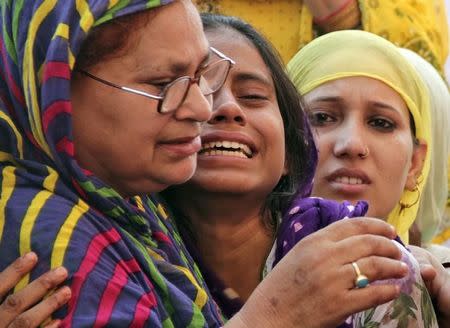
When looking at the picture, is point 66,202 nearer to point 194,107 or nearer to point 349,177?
point 194,107

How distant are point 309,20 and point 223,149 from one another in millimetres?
1447

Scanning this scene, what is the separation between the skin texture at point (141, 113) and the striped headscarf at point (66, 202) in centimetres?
6

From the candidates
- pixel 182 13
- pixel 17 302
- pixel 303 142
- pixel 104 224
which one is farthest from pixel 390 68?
pixel 17 302

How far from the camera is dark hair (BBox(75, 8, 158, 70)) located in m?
1.95

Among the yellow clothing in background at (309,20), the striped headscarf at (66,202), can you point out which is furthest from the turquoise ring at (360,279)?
the yellow clothing in background at (309,20)

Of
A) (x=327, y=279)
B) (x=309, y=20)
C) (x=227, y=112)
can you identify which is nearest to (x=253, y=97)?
(x=227, y=112)

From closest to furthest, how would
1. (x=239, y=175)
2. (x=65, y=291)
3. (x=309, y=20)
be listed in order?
(x=65, y=291), (x=239, y=175), (x=309, y=20)

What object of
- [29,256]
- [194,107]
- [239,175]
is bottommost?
[239,175]

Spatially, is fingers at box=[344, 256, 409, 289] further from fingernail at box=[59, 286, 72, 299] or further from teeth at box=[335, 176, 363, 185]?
teeth at box=[335, 176, 363, 185]

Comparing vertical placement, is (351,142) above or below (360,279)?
below

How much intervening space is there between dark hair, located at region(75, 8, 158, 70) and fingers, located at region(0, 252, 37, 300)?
1.33 feet

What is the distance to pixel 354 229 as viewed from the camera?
6.44 feet

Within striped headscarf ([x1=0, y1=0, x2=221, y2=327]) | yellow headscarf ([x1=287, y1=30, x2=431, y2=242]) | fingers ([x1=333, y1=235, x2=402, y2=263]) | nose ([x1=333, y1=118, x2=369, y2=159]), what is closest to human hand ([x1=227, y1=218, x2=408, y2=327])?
fingers ([x1=333, y1=235, x2=402, y2=263])

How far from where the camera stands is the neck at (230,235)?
253 centimetres
